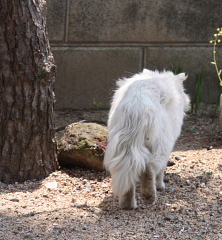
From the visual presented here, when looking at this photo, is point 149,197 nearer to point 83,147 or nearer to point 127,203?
point 127,203

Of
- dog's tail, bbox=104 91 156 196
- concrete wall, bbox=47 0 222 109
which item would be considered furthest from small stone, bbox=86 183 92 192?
concrete wall, bbox=47 0 222 109

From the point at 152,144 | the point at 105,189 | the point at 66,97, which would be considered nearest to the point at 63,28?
the point at 66,97

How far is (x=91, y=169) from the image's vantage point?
4746 millimetres

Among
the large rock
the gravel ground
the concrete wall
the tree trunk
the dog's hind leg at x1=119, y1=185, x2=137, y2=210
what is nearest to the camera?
the gravel ground

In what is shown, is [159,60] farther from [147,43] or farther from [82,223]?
[82,223]

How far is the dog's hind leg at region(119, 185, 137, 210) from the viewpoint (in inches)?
143

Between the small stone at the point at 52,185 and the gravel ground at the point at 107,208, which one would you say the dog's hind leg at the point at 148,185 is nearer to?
the gravel ground at the point at 107,208

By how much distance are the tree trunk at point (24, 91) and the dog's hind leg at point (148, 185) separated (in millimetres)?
1244

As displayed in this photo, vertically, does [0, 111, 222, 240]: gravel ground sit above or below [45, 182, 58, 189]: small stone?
above

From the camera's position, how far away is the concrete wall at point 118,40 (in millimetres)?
6781

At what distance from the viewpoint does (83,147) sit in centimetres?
457

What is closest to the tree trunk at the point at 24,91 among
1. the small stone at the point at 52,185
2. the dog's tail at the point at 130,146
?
the small stone at the point at 52,185

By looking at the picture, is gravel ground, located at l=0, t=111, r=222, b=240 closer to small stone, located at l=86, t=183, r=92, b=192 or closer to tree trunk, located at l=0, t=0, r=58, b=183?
small stone, located at l=86, t=183, r=92, b=192

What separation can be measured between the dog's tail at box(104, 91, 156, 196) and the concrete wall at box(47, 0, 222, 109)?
3.46 metres
